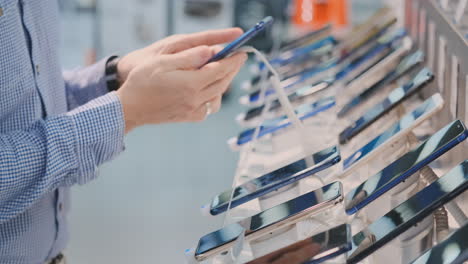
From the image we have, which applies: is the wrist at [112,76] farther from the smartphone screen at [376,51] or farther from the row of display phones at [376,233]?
the row of display phones at [376,233]

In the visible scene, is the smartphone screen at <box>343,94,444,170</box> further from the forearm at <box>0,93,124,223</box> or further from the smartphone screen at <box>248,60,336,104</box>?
the smartphone screen at <box>248,60,336,104</box>

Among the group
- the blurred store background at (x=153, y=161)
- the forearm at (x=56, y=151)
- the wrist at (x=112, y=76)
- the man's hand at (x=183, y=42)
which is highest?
the man's hand at (x=183, y=42)

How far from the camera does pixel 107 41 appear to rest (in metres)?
6.25

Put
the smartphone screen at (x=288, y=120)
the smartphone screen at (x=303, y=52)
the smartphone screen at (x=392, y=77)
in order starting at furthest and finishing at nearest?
the smartphone screen at (x=303, y=52), the smartphone screen at (x=288, y=120), the smartphone screen at (x=392, y=77)

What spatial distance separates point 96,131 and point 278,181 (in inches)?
13.3

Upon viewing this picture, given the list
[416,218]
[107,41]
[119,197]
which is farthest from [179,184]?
[416,218]

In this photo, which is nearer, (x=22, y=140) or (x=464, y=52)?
(x=22, y=140)

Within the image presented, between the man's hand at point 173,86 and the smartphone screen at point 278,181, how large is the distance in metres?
0.18

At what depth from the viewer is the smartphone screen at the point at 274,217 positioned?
40.6 inches

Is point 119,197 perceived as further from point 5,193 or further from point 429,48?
point 5,193

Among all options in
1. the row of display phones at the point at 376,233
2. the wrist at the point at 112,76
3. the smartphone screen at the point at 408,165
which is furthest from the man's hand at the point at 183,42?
the row of display phones at the point at 376,233

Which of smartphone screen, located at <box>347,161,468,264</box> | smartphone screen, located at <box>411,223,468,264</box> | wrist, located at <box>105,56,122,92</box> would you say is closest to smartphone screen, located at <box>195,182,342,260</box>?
smartphone screen, located at <box>347,161,468,264</box>

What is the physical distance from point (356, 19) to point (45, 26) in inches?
199

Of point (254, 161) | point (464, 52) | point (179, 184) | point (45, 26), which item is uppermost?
point (45, 26)
